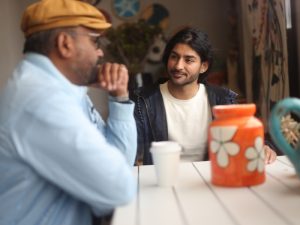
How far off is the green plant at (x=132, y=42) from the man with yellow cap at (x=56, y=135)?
309 cm

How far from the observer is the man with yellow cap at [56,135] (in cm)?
83

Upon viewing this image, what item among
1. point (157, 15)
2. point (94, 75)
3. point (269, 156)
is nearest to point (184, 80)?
point (269, 156)

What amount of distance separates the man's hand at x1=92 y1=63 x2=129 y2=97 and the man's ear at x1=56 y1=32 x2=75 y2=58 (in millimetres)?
176

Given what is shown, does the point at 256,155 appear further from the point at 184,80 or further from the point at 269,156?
the point at 184,80

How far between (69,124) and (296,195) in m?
0.51

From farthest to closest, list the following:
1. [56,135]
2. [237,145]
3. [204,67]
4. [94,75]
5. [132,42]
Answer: [132,42] < [204,67] < [94,75] < [237,145] < [56,135]

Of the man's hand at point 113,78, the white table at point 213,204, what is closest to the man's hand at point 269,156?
the white table at point 213,204

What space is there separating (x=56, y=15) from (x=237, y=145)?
1.73 ft

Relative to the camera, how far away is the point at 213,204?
0.86 m

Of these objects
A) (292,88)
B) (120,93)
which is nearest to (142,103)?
(120,93)

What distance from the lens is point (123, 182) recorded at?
0.85 metres

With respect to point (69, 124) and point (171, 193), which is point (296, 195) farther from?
point (69, 124)

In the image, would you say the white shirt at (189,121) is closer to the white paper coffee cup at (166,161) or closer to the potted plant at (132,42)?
the white paper coffee cup at (166,161)

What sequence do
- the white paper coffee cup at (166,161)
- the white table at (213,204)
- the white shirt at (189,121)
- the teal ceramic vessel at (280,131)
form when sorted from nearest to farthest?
the white table at (213,204), the teal ceramic vessel at (280,131), the white paper coffee cup at (166,161), the white shirt at (189,121)
